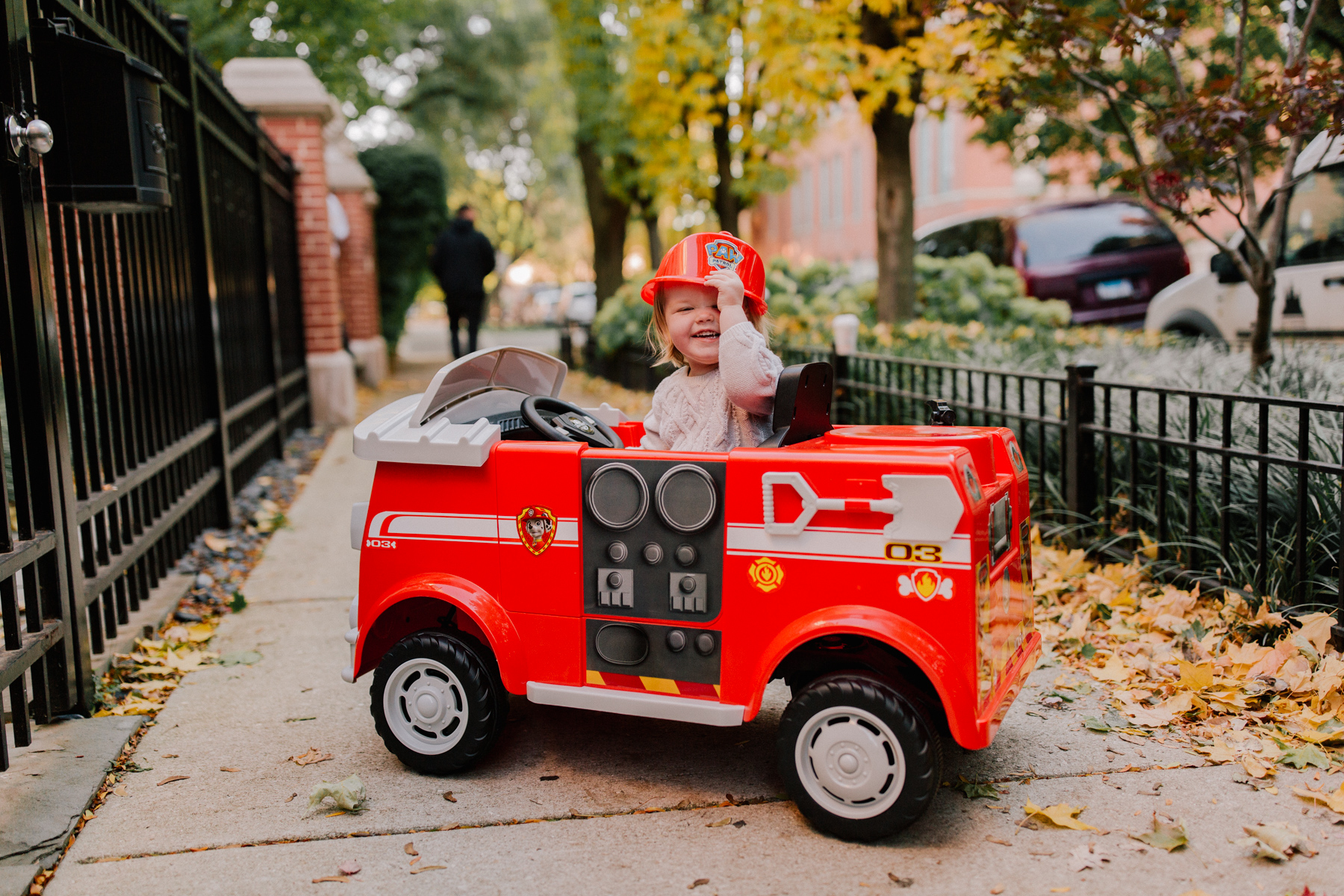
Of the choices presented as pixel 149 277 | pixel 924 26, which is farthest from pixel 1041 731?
pixel 924 26

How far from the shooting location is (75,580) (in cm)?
362

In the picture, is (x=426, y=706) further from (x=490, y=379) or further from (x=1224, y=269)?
(x=1224, y=269)

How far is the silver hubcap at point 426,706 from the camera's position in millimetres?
3182

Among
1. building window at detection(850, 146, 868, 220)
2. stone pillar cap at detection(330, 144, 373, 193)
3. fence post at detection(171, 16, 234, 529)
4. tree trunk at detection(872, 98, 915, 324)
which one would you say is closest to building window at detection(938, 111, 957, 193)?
building window at detection(850, 146, 868, 220)

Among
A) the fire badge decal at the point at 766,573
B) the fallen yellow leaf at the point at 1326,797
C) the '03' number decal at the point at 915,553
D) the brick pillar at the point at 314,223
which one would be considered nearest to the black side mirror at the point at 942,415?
the '03' number decal at the point at 915,553

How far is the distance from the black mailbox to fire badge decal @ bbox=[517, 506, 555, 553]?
195cm

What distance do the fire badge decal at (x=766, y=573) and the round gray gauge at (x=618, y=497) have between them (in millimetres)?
343

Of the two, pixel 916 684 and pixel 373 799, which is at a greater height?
pixel 916 684

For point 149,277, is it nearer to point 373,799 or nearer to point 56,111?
→ point 56,111

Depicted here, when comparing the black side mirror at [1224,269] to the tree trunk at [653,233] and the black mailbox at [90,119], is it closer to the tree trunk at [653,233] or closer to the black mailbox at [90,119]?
the black mailbox at [90,119]

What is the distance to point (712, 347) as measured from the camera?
3.25 metres

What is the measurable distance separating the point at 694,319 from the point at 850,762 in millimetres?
1379

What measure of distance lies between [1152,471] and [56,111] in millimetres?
4907

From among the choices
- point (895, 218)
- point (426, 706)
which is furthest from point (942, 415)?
point (895, 218)
